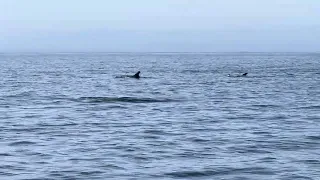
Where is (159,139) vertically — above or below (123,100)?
above

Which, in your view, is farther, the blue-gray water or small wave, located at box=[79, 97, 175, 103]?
small wave, located at box=[79, 97, 175, 103]

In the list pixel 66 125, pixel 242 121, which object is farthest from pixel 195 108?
pixel 66 125

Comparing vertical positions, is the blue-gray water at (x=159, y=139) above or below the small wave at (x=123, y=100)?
above

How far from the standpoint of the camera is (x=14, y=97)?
141 ft

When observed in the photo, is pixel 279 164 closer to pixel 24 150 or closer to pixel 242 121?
pixel 24 150

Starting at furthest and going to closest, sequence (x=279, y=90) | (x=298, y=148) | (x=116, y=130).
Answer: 1. (x=279, y=90)
2. (x=116, y=130)
3. (x=298, y=148)

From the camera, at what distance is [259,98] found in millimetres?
42438

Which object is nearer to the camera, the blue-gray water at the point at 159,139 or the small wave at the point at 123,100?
the blue-gray water at the point at 159,139

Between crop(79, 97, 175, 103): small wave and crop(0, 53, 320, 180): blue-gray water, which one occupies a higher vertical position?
crop(0, 53, 320, 180): blue-gray water

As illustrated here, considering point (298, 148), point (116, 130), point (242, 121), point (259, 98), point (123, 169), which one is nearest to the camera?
point (123, 169)

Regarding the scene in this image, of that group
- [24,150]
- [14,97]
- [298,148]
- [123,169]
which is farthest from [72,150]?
[14,97]

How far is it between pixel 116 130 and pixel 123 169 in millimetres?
7767

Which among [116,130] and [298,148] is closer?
[298,148]

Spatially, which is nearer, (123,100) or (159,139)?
(159,139)
